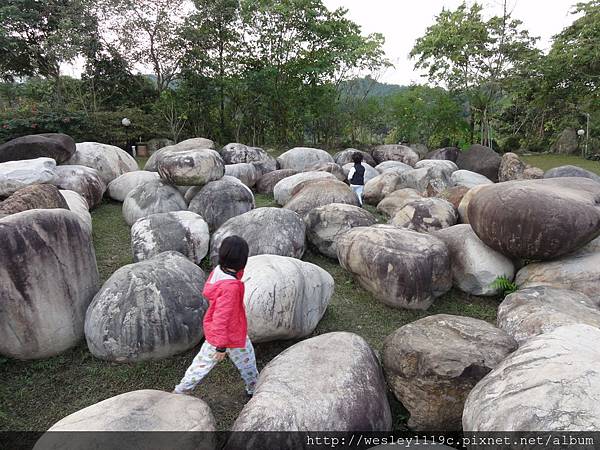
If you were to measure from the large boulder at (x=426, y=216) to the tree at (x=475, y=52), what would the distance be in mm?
12039

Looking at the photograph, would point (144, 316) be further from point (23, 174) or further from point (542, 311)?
point (23, 174)

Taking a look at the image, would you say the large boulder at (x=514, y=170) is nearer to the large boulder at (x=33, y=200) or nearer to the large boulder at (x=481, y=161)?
the large boulder at (x=481, y=161)

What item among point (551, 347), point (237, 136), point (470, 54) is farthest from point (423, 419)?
point (470, 54)

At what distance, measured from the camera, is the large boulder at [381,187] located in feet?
27.5

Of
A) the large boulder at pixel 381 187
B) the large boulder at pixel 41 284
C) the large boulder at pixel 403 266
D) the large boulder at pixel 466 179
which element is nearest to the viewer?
the large boulder at pixel 41 284

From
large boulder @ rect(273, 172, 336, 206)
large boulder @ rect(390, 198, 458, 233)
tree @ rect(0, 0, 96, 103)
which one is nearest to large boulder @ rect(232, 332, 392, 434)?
large boulder @ rect(390, 198, 458, 233)

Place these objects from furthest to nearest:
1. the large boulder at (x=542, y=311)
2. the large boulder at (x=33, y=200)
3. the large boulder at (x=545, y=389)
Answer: the large boulder at (x=33, y=200), the large boulder at (x=542, y=311), the large boulder at (x=545, y=389)

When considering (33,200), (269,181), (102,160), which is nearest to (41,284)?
(33,200)

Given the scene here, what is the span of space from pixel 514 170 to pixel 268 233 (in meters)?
7.63

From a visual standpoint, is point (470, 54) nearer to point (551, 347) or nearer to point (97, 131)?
point (97, 131)

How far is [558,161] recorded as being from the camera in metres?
15.4

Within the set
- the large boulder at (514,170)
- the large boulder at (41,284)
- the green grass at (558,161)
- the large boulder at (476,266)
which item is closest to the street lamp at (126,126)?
the large boulder at (41,284)

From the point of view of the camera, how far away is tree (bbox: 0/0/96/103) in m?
13.9

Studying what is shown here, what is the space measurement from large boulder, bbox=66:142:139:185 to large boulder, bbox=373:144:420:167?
8.27 metres
